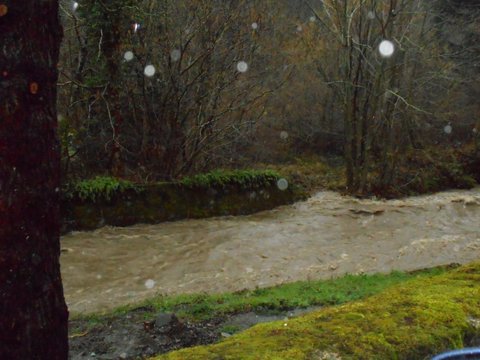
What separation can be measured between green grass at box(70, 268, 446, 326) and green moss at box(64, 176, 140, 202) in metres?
6.65

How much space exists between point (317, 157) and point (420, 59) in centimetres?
594

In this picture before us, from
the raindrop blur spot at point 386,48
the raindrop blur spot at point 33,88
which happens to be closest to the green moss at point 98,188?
the raindrop blur spot at point 386,48

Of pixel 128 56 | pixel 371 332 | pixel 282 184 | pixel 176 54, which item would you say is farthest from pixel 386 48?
pixel 371 332

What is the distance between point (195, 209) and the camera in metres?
15.1

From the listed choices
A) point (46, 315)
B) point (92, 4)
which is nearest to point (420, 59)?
point (92, 4)

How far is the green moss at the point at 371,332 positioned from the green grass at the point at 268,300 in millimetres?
3861

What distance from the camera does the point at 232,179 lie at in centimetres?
1586

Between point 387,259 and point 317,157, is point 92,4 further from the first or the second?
point 317,157

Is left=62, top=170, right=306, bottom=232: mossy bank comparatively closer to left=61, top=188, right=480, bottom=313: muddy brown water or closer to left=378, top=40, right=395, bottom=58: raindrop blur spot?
left=61, top=188, right=480, bottom=313: muddy brown water

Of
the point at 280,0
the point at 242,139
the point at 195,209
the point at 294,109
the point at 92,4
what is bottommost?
the point at 195,209

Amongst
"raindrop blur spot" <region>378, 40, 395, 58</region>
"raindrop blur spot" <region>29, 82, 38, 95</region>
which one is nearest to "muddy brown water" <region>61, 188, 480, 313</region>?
"raindrop blur spot" <region>378, 40, 395, 58</region>

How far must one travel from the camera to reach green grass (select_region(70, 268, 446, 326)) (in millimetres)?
6426

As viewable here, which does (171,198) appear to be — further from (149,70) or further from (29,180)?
(29,180)

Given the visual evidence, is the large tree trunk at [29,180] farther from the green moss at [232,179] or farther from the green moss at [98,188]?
the green moss at [232,179]
